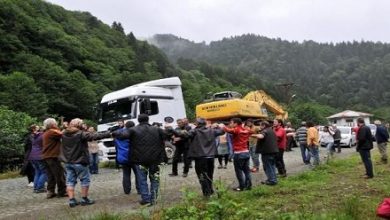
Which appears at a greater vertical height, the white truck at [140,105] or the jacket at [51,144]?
the white truck at [140,105]

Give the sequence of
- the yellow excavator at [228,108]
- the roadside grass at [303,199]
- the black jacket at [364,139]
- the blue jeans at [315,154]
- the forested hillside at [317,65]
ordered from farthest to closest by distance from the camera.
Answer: the forested hillside at [317,65] → the yellow excavator at [228,108] → the blue jeans at [315,154] → the black jacket at [364,139] → the roadside grass at [303,199]

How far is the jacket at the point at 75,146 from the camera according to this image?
9.69 meters

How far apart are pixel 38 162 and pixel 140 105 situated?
680cm

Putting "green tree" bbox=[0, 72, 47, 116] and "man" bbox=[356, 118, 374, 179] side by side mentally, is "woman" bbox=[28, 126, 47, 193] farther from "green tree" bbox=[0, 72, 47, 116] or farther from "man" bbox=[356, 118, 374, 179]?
"green tree" bbox=[0, 72, 47, 116]

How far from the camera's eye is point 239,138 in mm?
10906

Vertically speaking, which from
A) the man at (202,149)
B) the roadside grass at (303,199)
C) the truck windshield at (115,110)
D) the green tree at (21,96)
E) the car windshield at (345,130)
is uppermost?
the green tree at (21,96)

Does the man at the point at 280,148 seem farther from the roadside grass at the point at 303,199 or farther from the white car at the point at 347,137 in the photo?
the white car at the point at 347,137

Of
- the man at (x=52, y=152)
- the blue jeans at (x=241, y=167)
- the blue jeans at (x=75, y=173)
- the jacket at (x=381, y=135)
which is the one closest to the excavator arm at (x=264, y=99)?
the jacket at (x=381, y=135)

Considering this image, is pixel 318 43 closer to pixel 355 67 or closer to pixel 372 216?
pixel 355 67

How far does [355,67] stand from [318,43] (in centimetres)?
3026

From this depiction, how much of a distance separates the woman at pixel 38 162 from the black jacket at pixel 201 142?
4533mm

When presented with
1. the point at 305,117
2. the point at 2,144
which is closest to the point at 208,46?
the point at 305,117

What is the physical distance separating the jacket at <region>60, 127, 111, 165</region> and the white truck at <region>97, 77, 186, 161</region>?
8889mm

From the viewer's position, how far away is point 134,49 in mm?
101750
